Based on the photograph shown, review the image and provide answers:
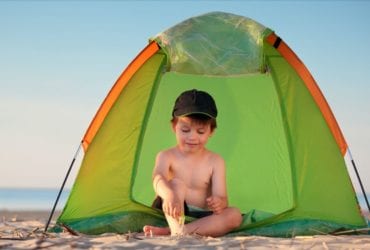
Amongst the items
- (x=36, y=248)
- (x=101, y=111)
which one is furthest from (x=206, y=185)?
(x=36, y=248)

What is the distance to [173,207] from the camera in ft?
10.9

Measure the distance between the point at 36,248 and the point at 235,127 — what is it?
256 cm

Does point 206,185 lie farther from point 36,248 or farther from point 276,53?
point 36,248

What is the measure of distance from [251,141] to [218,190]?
116 centimetres

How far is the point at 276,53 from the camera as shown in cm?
427

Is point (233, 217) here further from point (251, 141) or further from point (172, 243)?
point (251, 141)

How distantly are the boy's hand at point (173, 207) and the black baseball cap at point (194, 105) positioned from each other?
24.1 inches

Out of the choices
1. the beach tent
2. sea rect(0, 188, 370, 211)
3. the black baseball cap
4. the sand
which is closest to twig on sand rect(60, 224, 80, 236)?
the beach tent

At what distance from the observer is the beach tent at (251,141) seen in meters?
3.96

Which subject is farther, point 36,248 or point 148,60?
point 148,60

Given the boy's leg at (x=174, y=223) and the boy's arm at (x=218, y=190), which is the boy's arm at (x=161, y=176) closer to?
the boy's leg at (x=174, y=223)

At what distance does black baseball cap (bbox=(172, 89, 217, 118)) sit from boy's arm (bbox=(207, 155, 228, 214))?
366mm

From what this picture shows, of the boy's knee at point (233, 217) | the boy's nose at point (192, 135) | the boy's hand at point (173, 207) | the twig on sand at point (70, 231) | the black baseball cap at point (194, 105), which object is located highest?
the black baseball cap at point (194, 105)

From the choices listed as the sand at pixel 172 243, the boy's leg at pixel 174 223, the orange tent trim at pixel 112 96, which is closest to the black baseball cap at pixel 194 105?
the boy's leg at pixel 174 223
